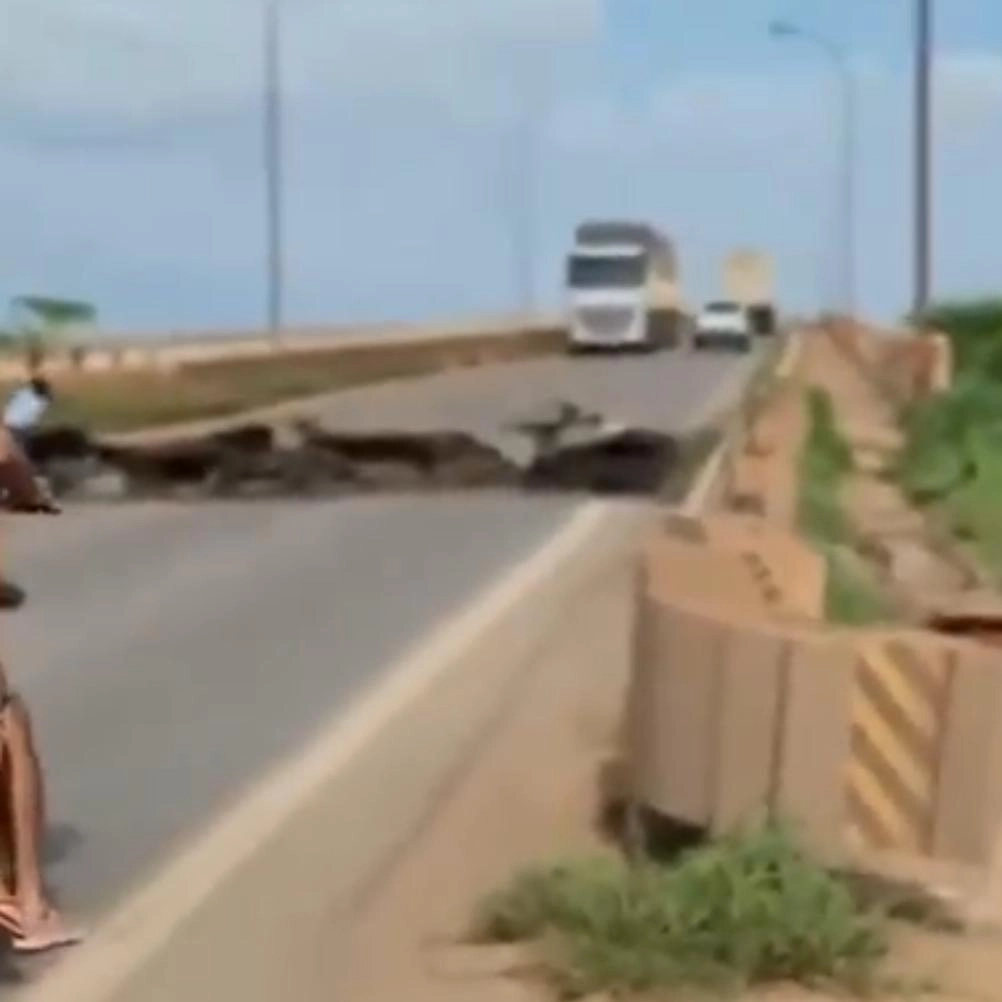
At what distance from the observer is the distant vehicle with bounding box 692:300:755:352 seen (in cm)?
9656

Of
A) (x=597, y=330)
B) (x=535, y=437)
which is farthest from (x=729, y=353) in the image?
(x=535, y=437)

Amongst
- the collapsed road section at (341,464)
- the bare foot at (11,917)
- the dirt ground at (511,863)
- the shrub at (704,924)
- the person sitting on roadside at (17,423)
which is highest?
the person sitting on roadside at (17,423)

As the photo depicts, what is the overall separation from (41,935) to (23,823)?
18.7 inches

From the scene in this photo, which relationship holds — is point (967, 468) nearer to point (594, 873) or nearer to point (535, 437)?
point (535, 437)

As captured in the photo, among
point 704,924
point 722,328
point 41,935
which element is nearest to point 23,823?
point 41,935

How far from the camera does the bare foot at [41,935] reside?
9.56m

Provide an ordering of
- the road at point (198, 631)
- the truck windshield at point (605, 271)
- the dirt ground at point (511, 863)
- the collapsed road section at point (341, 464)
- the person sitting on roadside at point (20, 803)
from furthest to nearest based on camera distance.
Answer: the truck windshield at point (605, 271) → the collapsed road section at point (341, 464) → the road at point (198, 631) → the dirt ground at point (511, 863) → the person sitting on roadside at point (20, 803)

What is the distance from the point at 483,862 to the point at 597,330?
257 ft

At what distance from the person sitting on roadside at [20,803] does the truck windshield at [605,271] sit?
81.4 m

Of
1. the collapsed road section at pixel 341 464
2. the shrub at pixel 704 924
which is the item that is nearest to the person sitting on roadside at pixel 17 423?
the shrub at pixel 704 924

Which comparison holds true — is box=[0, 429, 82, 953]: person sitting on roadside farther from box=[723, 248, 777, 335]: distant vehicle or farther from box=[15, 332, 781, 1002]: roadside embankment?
box=[723, 248, 777, 335]: distant vehicle

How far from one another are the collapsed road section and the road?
1521 millimetres

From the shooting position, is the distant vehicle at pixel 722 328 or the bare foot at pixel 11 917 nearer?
the bare foot at pixel 11 917

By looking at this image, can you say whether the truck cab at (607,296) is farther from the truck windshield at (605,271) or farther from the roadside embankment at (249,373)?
the roadside embankment at (249,373)
